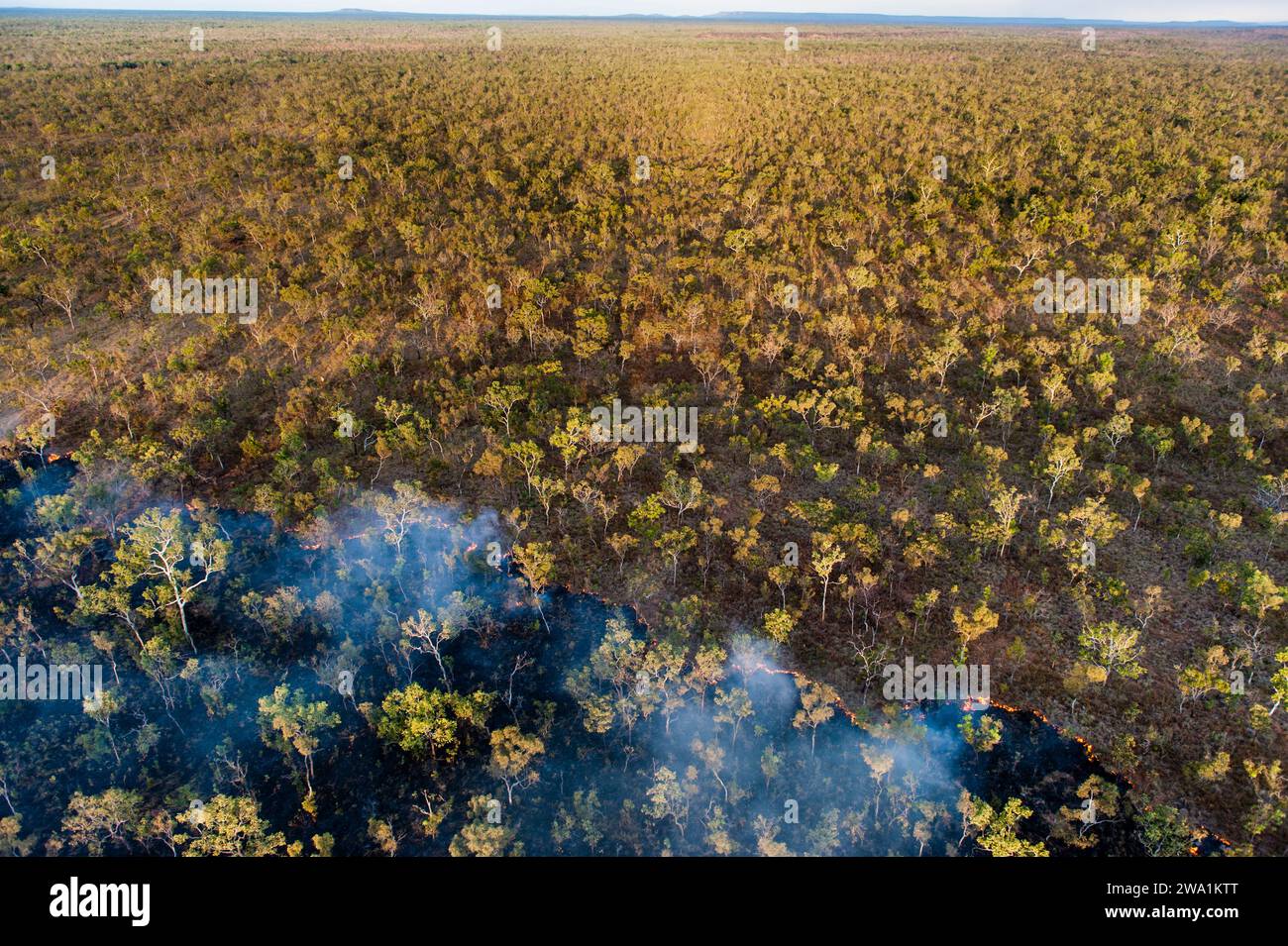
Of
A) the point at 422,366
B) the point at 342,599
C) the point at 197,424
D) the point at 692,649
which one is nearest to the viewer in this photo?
the point at 692,649

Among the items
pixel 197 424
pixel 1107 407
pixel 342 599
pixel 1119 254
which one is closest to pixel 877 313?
pixel 1107 407

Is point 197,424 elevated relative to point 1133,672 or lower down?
elevated

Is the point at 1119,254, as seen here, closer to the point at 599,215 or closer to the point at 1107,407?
the point at 1107,407

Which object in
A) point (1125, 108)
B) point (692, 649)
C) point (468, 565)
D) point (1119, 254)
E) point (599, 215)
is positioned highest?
point (1125, 108)

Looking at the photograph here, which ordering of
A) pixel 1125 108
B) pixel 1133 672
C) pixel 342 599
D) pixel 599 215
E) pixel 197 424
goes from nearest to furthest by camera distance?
pixel 1133 672 → pixel 342 599 → pixel 197 424 → pixel 599 215 → pixel 1125 108

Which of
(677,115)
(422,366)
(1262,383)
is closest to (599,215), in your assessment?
(422,366)

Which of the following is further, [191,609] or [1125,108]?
[1125,108]
